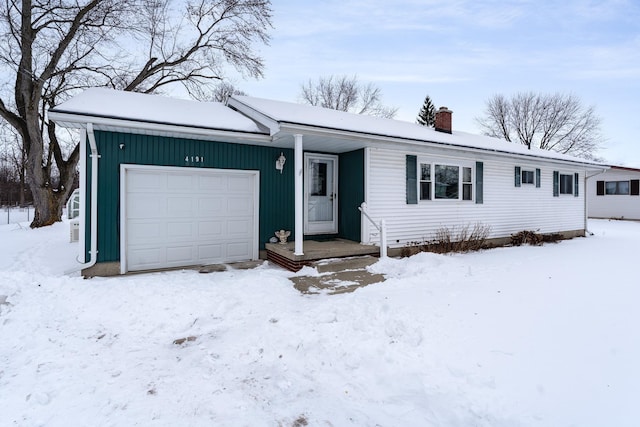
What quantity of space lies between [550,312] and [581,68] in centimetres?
1489

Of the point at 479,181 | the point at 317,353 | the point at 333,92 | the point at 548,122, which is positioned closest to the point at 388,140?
the point at 479,181

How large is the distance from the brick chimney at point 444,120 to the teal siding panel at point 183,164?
20.7 ft

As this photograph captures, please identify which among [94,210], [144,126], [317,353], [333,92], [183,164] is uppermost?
[333,92]

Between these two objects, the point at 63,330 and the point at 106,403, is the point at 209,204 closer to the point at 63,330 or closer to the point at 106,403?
the point at 63,330

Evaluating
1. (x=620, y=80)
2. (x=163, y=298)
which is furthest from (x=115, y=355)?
(x=620, y=80)

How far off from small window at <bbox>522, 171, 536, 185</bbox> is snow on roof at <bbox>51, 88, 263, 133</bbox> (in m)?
9.30

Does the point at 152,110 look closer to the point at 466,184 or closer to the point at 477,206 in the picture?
the point at 466,184

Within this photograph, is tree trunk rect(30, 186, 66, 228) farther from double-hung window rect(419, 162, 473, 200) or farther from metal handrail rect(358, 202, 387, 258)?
double-hung window rect(419, 162, 473, 200)

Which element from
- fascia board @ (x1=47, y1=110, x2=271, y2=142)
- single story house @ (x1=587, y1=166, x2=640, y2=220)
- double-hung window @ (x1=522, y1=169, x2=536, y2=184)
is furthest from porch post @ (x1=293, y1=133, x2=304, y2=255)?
single story house @ (x1=587, y1=166, x2=640, y2=220)

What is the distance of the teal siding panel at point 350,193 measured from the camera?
26.9 feet

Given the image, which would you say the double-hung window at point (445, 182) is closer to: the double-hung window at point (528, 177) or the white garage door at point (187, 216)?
the double-hung window at point (528, 177)

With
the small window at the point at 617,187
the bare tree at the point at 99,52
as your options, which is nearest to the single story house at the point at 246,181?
the bare tree at the point at 99,52

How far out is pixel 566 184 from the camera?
42.0 feet

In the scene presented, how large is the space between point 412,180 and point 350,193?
1726mm
